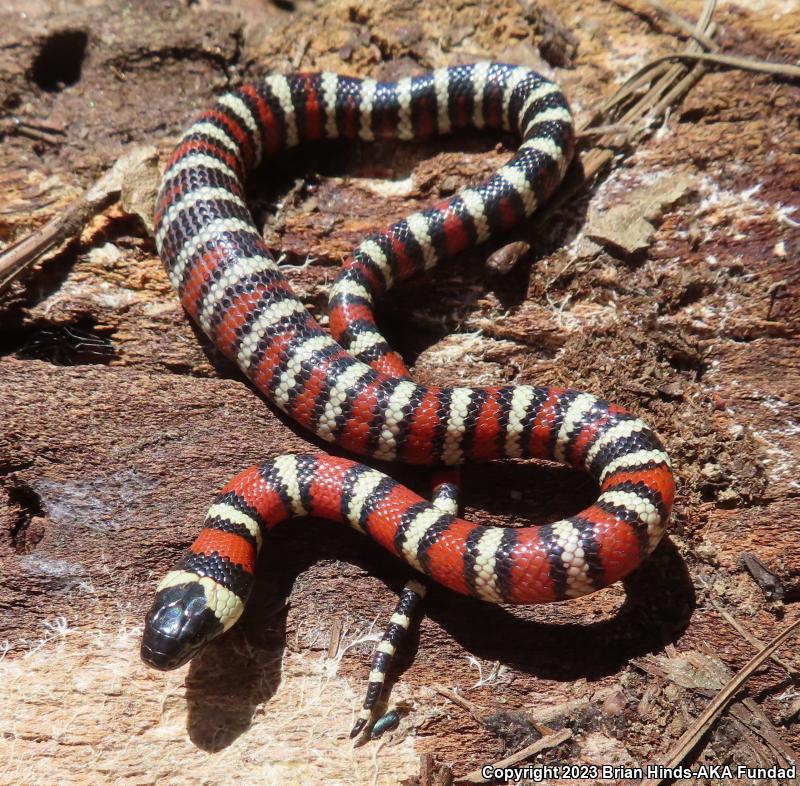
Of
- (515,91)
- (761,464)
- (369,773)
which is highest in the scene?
(515,91)

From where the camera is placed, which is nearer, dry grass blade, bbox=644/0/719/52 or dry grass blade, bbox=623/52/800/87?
dry grass blade, bbox=623/52/800/87

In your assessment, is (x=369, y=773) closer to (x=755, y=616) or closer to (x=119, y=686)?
(x=119, y=686)

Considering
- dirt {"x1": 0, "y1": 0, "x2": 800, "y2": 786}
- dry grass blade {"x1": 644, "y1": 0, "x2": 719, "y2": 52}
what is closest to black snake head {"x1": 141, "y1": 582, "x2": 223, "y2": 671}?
dirt {"x1": 0, "y1": 0, "x2": 800, "y2": 786}

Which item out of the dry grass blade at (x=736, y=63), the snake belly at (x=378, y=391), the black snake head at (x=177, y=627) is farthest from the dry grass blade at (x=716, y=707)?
the dry grass blade at (x=736, y=63)

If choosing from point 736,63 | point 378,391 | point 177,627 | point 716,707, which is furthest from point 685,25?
point 177,627

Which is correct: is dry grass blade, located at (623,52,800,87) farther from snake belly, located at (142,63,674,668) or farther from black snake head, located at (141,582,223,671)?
black snake head, located at (141,582,223,671)

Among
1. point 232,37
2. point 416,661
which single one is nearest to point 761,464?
point 416,661

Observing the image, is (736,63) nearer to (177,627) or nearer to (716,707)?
(716,707)
